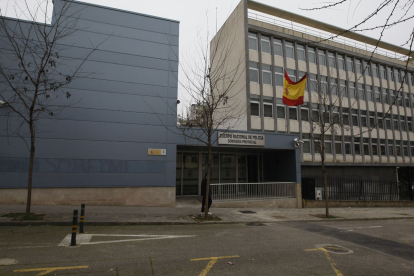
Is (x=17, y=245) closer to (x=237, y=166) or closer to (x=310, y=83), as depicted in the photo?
(x=237, y=166)

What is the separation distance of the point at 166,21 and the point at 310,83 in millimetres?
15911

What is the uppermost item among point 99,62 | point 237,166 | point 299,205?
point 99,62

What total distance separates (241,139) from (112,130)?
7.11m

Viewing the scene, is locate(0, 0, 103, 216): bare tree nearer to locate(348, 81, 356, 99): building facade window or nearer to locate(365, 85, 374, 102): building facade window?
locate(348, 81, 356, 99): building facade window

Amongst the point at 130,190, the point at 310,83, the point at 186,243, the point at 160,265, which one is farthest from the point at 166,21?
the point at 310,83

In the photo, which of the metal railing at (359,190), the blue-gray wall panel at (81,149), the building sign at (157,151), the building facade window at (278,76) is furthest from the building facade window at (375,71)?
the building sign at (157,151)

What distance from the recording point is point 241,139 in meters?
15.3

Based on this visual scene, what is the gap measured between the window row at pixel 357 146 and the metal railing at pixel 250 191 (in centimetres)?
880

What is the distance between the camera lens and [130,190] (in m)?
13.3

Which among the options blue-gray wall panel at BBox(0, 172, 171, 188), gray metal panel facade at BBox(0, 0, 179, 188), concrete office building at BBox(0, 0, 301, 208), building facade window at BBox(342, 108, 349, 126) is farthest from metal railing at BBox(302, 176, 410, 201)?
gray metal panel facade at BBox(0, 0, 179, 188)

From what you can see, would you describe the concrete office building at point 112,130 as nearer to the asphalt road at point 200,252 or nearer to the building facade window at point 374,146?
the asphalt road at point 200,252

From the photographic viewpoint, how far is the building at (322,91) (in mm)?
23219

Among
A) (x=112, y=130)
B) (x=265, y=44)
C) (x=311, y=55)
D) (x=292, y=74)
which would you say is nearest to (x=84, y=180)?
(x=112, y=130)

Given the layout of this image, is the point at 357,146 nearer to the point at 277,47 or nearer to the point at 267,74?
the point at 267,74
